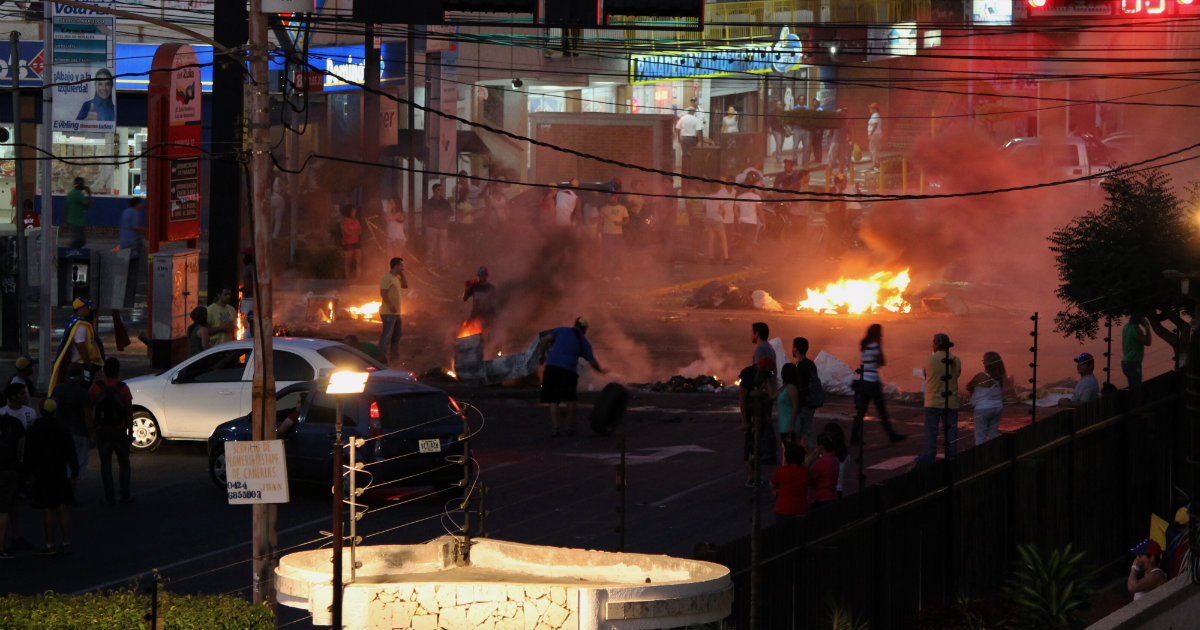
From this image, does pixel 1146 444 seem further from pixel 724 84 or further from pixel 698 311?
pixel 724 84

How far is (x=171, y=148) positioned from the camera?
73.2 feet

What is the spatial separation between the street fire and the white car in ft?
31.0

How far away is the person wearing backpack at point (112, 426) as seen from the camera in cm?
1430

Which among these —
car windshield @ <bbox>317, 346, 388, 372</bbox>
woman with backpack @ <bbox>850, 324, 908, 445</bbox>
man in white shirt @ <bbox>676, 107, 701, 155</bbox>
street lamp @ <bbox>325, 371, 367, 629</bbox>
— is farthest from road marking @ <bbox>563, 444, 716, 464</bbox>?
man in white shirt @ <bbox>676, 107, 701, 155</bbox>

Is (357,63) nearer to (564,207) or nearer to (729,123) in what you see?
(564,207)

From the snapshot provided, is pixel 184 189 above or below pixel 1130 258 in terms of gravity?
above

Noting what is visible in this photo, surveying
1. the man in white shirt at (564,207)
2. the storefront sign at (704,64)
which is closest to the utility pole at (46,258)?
the man in white shirt at (564,207)

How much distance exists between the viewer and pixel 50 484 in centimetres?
1268

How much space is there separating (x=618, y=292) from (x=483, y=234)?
4.91 meters

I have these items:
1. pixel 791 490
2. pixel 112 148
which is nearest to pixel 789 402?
pixel 791 490

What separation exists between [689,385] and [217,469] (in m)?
7.45

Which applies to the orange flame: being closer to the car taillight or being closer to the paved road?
the paved road

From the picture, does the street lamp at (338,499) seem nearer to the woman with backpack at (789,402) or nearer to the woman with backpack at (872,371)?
the woman with backpack at (789,402)

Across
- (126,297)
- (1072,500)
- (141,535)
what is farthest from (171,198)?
(1072,500)
